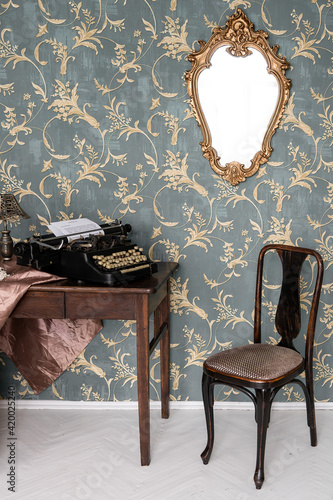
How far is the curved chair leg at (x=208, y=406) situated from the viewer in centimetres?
215

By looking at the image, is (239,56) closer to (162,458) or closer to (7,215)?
(7,215)

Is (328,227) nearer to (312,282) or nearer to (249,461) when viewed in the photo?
(312,282)

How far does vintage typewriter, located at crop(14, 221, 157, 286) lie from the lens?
2.10 m

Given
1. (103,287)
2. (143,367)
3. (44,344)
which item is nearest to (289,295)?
(143,367)

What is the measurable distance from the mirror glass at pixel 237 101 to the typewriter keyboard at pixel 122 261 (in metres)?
0.72

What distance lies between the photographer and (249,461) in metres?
2.22

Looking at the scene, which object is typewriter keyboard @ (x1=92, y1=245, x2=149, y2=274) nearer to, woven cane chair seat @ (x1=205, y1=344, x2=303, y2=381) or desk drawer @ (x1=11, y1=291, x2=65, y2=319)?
desk drawer @ (x1=11, y1=291, x2=65, y2=319)

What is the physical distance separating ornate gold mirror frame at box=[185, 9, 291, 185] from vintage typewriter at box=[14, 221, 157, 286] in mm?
713

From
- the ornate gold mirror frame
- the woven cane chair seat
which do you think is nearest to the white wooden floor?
the woven cane chair seat

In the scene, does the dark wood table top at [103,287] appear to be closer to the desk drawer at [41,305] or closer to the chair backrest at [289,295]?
the desk drawer at [41,305]

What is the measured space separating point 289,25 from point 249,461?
2121 millimetres

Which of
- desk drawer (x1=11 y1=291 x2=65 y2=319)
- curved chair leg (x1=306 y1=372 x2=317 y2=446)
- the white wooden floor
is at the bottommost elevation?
the white wooden floor

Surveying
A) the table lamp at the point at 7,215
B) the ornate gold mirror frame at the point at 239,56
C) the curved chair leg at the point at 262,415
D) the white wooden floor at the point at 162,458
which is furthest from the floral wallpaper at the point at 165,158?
the curved chair leg at the point at 262,415

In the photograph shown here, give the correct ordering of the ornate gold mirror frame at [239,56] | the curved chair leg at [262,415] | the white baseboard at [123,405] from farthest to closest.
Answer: the white baseboard at [123,405] < the ornate gold mirror frame at [239,56] < the curved chair leg at [262,415]
